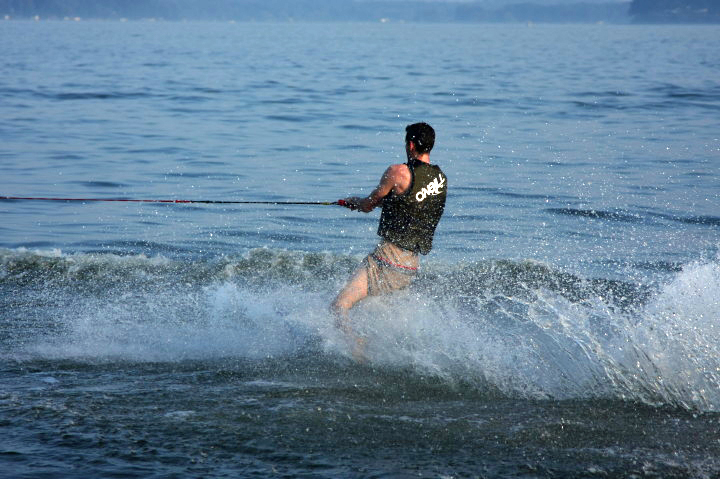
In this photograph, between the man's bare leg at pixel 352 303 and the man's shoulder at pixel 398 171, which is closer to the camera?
the man's shoulder at pixel 398 171

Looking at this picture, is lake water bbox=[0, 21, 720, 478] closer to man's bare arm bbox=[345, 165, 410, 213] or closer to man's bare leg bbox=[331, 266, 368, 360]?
man's bare leg bbox=[331, 266, 368, 360]

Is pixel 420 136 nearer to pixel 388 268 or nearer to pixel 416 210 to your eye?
pixel 416 210

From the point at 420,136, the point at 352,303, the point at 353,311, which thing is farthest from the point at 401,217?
the point at 353,311

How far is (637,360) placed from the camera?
236 inches

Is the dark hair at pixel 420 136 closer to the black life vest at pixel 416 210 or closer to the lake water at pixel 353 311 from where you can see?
the black life vest at pixel 416 210

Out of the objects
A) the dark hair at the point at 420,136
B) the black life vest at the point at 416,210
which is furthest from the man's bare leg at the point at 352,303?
the dark hair at the point at 420,136

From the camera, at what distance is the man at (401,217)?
6.17 metres

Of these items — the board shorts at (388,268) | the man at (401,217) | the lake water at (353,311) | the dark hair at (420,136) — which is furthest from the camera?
the board shorts at (388,268)

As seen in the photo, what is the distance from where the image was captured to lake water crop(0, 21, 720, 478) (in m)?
4.98

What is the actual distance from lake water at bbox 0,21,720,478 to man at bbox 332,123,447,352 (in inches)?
8.9

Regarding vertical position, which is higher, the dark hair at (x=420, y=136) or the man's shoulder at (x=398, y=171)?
the dark hair at (x=420, y=136)

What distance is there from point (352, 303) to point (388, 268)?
0.37m

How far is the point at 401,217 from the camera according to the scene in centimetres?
634

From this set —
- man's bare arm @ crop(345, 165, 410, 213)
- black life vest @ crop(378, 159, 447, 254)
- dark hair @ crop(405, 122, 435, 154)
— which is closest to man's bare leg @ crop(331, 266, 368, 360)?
black life vest @ crop(378, 159, 447, 254)
